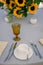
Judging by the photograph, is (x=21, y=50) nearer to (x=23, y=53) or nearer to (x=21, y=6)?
(x=23, y=53)

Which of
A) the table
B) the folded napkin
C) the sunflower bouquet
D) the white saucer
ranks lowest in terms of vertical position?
the table

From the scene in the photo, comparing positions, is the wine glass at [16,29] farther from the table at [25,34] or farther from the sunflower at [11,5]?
the sunflower at [11,5]

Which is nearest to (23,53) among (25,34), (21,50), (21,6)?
(21,50)

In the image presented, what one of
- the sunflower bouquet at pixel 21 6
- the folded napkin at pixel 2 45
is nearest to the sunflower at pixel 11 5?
the sunflower bouquet at pixel 21 6

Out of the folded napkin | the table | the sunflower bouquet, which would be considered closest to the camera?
the table

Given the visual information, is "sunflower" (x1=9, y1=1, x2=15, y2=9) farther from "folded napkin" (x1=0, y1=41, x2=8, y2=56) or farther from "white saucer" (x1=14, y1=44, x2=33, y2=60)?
"white saucer" (x1=14, y1=44, x2=33, y2=60)

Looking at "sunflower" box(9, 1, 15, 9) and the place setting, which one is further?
"sunflower" box(9, 1, 15, 9)

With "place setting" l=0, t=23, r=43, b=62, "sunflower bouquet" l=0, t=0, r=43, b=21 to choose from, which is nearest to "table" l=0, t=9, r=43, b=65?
"place setting" l=0, t=23, r=43, b=62

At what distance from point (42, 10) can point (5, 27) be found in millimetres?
620

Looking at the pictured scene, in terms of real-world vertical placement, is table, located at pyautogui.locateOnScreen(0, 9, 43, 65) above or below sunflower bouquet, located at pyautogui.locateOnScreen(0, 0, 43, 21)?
below

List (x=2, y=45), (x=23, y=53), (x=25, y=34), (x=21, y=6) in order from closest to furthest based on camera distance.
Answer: (x=23, y=53), (x=2, y=45), (x=25, y=34), (x=21, y=6)

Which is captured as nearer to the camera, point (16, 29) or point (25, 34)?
point (16, 29)

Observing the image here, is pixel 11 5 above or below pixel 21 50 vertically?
above

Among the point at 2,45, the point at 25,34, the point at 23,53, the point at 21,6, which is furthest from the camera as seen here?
the point at 21,6
